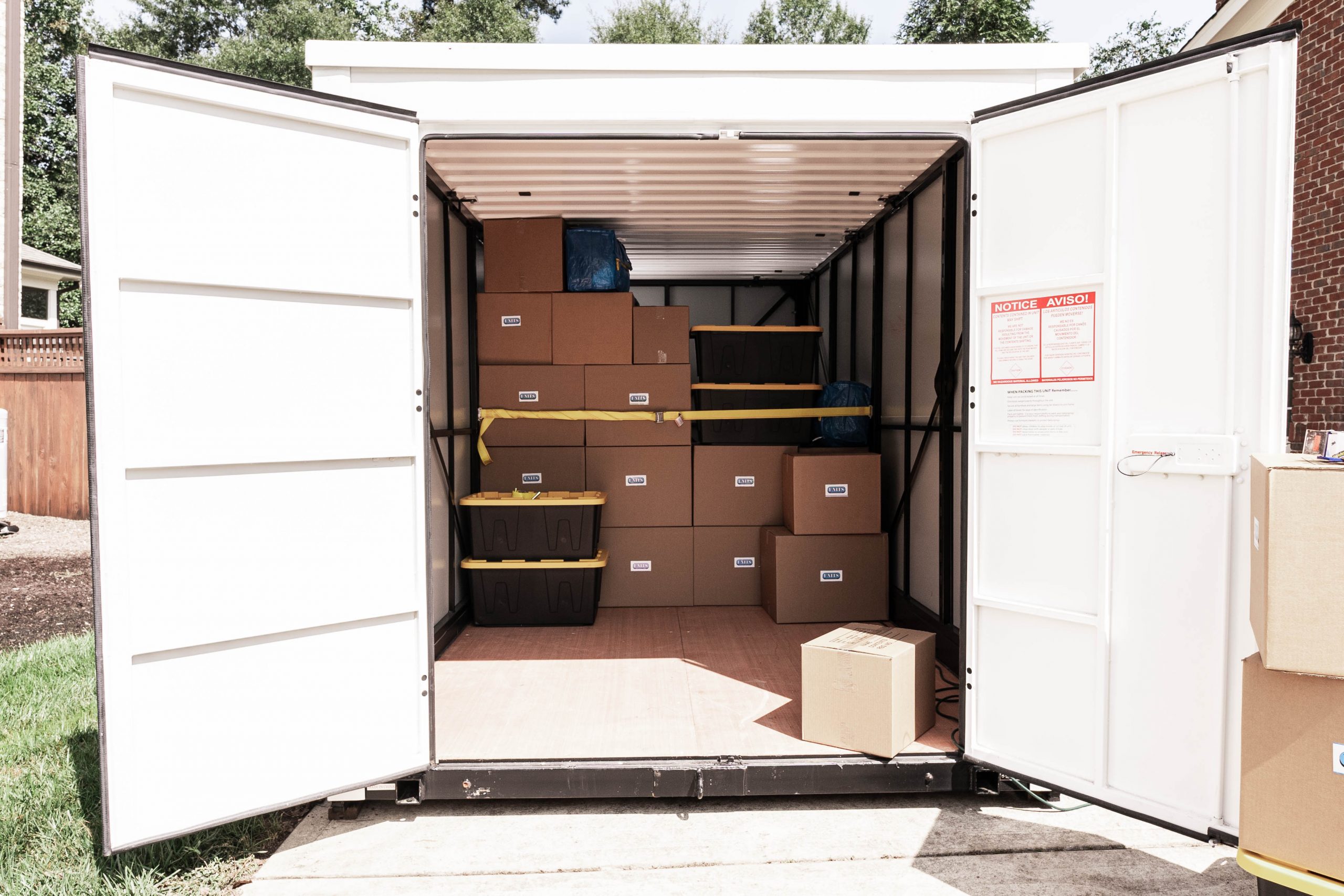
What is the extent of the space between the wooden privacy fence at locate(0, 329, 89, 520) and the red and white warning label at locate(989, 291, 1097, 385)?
36.8 feet

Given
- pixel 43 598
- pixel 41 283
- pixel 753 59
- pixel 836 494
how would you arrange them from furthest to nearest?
pixel 41 283
pixel 43 598
pixel 836 494
pixel 753 59

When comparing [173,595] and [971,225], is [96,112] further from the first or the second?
[971,225]

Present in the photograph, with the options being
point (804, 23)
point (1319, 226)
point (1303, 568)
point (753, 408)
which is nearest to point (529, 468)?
point (753, 408)

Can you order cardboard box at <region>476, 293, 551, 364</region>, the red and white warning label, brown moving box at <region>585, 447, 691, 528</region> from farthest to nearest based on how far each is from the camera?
brown moving box at <region>585, 447, 691, 528</region> < cardboard box at <region>476, 293, 551, 364</region> < the red and white warning label

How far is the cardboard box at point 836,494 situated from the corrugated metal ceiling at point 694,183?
1693mm

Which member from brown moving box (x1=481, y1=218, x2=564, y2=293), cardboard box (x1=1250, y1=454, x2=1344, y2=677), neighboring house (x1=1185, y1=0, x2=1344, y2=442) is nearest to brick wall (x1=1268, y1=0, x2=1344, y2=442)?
neighboring house (x1=1185, y1=0, x2=1344, y2=442)

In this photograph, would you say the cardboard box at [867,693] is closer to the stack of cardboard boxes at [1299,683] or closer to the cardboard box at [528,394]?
the stack of cardboard boxes at [1299,683]

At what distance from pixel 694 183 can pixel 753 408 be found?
1.73m

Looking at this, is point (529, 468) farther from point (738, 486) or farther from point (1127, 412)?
point (1127, 412)

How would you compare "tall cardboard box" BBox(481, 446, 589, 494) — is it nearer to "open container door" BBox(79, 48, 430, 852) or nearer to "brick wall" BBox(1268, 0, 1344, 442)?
"open container door" BBox(79, 48, 430, 852)

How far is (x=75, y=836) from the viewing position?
2895 mm

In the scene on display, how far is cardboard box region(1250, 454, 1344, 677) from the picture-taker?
2.04 meters

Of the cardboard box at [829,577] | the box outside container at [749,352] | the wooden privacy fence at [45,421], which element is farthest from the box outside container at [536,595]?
the wooden privacy fence at [45,421]

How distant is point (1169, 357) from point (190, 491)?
3156mm
